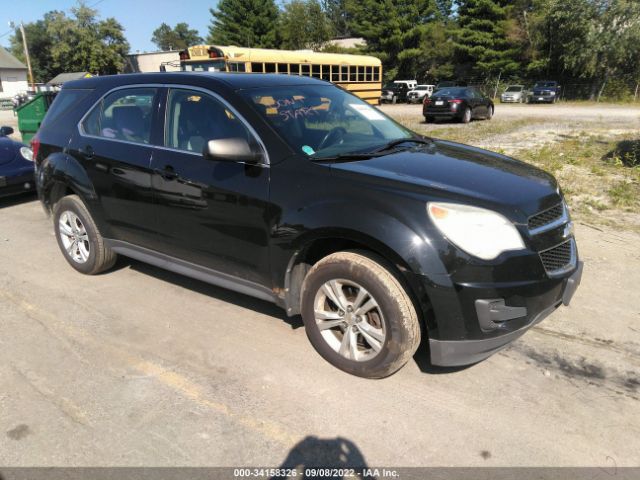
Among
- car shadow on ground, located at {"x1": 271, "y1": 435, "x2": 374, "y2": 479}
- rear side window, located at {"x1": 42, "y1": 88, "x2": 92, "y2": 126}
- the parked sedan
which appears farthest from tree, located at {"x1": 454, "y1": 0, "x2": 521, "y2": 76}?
car shadow on ground, located at {"x1": 271, "y1": 435, "x2": 374, "y2": 479}

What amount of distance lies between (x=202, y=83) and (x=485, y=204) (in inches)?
87.6

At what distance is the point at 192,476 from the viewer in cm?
236

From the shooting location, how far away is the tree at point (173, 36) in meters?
126

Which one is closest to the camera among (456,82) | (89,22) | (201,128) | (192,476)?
(192,476)

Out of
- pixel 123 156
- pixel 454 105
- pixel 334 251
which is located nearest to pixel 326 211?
pixel 334 251

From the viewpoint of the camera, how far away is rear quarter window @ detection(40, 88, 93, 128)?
4613 mm

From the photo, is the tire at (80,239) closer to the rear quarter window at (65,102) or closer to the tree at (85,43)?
the rear quarter window at (65,102)

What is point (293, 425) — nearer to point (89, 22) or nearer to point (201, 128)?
point (201, 128)

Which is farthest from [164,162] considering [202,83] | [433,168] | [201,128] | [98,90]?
[433,168]

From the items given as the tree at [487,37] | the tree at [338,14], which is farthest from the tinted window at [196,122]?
the tree at [338,14]

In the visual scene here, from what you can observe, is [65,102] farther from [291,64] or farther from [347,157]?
[291,64]

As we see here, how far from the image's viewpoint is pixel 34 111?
11555mm

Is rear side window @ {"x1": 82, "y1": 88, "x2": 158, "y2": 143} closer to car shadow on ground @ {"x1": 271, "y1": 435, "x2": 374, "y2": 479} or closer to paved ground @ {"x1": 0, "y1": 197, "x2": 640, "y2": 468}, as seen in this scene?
paved ground @ {"x1": 0, "y1": 197, "x2": 640, "y2": 468}

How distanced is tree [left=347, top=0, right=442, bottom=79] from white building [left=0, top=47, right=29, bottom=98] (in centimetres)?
4303
